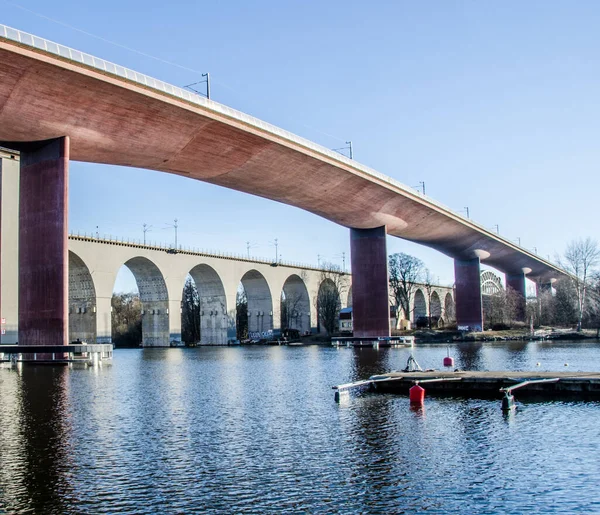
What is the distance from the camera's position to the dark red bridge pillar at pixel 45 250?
3362 centimetres

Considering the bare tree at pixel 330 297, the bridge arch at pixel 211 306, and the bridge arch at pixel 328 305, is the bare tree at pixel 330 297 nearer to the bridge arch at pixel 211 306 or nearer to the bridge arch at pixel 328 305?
the bridge arch at pixel 328 305

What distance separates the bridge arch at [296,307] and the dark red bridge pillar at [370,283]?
88.7 feet

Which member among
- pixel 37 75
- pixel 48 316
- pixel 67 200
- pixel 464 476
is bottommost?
pixel 464 476

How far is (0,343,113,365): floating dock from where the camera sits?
33.4m

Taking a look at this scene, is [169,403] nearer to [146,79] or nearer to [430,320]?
[146,79]

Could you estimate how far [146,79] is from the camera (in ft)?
103

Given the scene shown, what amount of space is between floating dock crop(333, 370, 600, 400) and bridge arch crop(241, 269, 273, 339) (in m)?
56.0

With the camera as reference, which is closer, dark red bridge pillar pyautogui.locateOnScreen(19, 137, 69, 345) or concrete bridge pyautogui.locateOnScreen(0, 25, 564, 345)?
concrete bridge pyautogui.locateOnScreen(0, 25, 564, 345)

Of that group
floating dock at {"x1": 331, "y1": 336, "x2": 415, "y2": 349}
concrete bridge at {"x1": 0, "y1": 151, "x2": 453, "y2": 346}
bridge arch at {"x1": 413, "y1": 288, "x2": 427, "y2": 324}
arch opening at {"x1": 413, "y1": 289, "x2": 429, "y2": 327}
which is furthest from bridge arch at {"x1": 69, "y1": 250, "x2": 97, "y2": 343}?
bridge arch at {"x1": 413, "y1": 288, "x2": 427, "y2": 324}

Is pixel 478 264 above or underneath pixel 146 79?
underneath

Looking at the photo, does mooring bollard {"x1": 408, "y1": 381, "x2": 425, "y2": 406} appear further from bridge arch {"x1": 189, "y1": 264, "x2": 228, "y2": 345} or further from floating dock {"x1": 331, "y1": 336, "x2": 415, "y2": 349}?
bridge arch {"x1": 189, "y1": 264, "x2": 228, "y2": 345}

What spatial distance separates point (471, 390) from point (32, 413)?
12735 mm

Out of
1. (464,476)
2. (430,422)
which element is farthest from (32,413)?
(464,476)

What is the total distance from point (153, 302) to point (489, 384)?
161ft
